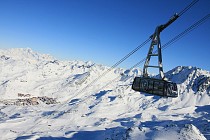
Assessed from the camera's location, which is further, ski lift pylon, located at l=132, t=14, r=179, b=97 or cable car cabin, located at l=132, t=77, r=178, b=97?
cable car cabin, located at l=132, t=77, r=178, b=97

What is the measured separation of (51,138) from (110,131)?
132ft

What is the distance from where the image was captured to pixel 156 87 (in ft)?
99.3

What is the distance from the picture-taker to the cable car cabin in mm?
29906

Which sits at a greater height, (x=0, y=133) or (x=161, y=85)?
(x=161, y=85)

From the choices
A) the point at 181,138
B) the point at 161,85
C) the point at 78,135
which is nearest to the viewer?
the point at 161,85

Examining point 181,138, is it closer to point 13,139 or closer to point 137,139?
point 137,139

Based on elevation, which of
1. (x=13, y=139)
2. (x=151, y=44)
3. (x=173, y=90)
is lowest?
(x=13, y=139)

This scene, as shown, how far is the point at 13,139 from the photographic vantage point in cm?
16625

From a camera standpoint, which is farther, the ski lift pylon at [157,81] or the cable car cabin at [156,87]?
Result: the cable car cabin at [156,87]

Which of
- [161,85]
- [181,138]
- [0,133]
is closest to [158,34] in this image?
[161,85]

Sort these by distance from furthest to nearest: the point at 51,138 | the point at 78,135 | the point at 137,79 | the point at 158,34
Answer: the point at 78,135 < the point at 51,138 < the point at 137,79 < the point at 158,34

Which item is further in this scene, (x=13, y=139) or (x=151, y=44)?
(x=13, y=139)

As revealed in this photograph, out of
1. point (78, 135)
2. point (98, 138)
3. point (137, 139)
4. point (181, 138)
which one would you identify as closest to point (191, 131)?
point (181, 138)

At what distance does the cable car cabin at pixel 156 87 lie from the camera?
2991 cm
